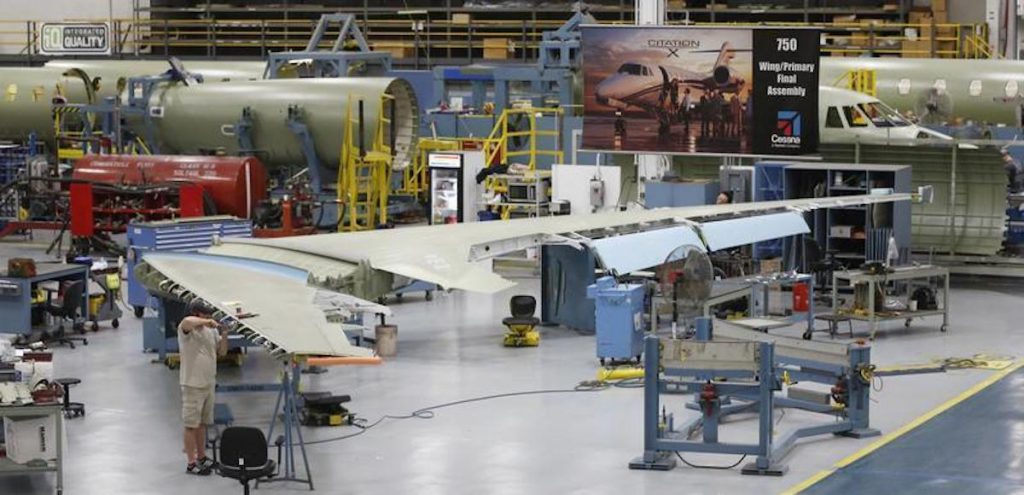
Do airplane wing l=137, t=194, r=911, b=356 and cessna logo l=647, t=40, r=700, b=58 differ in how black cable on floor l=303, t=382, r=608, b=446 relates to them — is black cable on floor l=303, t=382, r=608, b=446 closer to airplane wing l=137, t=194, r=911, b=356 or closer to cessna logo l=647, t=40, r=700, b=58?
airplane wing l=137, t=194, r=911, b=356

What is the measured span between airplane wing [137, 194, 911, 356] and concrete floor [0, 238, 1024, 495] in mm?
1562

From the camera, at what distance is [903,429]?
18594 millimetres

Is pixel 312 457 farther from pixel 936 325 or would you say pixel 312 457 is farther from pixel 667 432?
pixel 936 325

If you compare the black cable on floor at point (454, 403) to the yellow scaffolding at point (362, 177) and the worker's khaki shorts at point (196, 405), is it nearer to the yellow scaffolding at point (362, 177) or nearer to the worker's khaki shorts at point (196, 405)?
the worker's khaki shorts at point (196, 405)

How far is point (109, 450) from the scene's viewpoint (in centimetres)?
1778

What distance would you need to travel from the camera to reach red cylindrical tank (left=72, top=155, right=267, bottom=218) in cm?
3391

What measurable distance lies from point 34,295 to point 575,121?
49.2 ft

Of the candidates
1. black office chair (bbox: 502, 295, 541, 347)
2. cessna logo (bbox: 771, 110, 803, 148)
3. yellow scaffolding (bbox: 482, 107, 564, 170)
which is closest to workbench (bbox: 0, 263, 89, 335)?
black office chair (bbox: 502, 295, 541, 347)

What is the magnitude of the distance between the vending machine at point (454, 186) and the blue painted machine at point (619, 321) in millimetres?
11443

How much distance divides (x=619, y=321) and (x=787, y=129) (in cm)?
901

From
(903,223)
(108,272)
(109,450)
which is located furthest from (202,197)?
(109,450)

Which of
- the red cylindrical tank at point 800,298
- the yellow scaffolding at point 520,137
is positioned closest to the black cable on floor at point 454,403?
the red cylindrical tank at point 800,298

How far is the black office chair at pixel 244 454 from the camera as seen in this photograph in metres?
14.7

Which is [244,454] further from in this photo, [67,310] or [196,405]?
[67,310]
